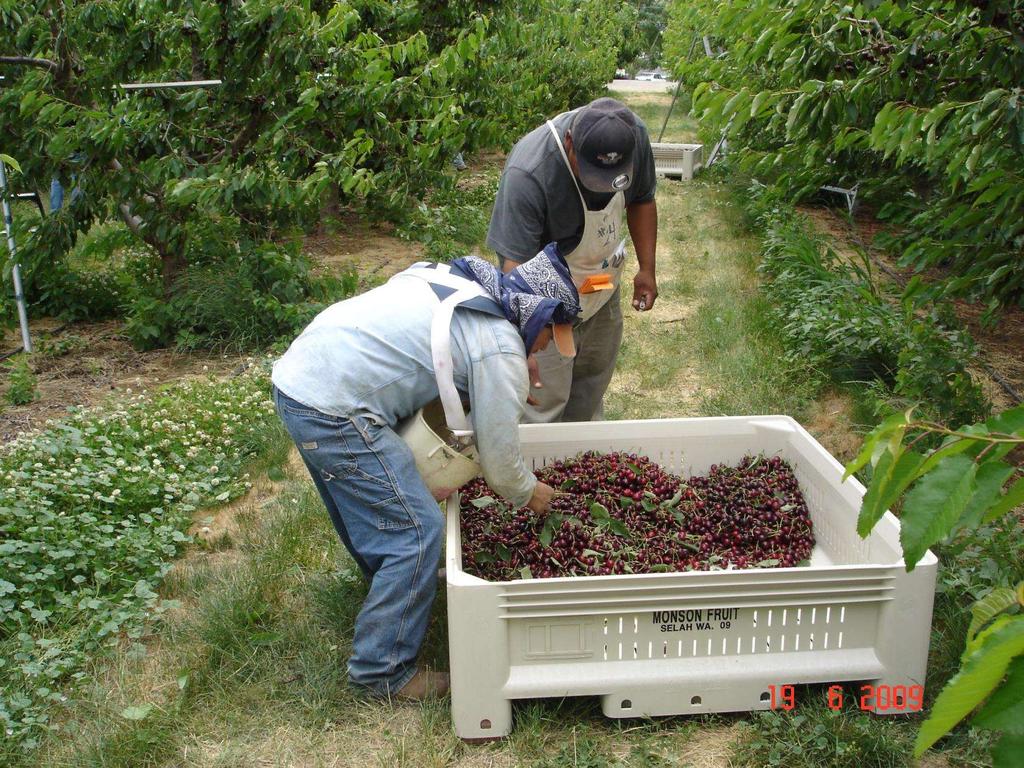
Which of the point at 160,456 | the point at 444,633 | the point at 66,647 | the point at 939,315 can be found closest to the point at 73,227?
the point at 160,456

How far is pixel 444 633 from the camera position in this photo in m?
3.36

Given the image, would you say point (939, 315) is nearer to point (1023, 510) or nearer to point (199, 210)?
point (1023, 510)

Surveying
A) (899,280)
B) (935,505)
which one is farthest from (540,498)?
(899,280)

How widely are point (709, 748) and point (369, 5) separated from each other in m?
6.85

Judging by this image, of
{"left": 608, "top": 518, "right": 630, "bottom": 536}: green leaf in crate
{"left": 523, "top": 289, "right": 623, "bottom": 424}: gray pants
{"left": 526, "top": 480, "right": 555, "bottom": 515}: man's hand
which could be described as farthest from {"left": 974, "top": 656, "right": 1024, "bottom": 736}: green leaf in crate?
{"left": 523, "top": 289, "right": 623, "bottom": 424}: gray pants

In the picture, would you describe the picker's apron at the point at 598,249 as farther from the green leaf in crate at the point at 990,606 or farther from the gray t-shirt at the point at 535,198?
the green leaf in crate at the point at 990,606

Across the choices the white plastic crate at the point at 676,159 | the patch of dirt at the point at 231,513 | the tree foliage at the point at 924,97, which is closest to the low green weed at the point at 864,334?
the tree foliage at the point at 924,97

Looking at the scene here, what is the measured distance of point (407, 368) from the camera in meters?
2.81

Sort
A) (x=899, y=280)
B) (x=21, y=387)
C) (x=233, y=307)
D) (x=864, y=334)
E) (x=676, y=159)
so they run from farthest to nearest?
(x=676, y=159), (x=899, y=280), (x=233, y=307), (x=21, y=387), (x=864, y=334)

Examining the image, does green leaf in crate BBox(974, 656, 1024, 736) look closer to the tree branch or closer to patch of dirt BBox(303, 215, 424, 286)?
the tree branch

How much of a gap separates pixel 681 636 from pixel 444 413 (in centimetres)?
94

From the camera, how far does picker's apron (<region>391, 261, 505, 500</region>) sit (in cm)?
274

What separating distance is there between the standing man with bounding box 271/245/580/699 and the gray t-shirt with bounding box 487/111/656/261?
74cm
